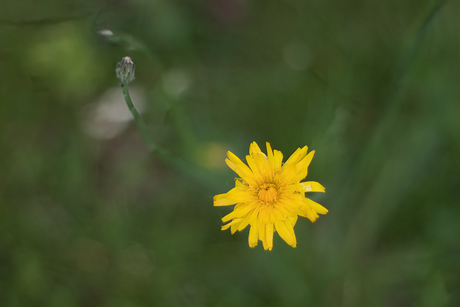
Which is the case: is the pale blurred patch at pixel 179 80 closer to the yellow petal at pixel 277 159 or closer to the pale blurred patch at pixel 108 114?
the pale blurred patch at pixel 108 114

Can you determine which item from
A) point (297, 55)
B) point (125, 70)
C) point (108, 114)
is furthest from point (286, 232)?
point (108, 114)

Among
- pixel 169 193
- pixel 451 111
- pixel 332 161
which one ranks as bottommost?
pixel 169 193

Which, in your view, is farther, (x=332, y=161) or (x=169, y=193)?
(x=169, y=193)

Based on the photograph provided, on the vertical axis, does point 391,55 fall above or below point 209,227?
above

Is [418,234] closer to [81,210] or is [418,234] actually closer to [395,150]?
[395,150]

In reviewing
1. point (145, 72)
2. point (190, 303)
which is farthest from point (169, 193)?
point (145, 72)

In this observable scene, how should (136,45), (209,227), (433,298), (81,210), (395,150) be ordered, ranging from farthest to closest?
(81,210) < (209,227) < (395,150) < (433,298) < (136,45)
